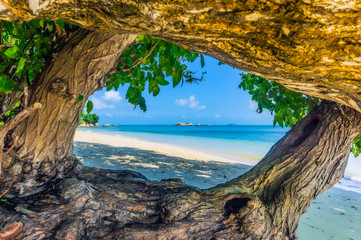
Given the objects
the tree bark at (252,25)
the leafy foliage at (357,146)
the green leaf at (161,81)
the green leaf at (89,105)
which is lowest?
the green leaf at (89,105)

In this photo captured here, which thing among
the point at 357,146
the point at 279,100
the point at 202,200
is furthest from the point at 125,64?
the point at 357,146

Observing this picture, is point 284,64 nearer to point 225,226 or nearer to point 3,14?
point 3,14

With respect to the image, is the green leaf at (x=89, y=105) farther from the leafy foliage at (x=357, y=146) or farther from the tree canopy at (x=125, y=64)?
the leafy foliage at (x=357, y=146)

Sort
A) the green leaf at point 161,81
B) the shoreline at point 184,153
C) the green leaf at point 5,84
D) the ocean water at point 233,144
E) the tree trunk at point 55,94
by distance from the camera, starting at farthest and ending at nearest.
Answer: the shoreline at point 184,153 < the ocean water at point 233,144 < the green leaf at point 161,81 < the tree trunk at point 55,94 < the green leaf at point 5,84

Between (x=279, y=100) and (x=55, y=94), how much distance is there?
3299mm

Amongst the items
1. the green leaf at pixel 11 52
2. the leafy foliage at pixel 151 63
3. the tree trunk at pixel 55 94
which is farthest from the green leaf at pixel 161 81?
the green leaf at pixel 11 52

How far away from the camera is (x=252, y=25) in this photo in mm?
816

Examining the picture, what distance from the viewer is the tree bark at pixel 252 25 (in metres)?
0.73

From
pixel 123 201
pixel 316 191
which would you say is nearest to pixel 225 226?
pixel 123 201

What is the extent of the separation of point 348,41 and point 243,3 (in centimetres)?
43

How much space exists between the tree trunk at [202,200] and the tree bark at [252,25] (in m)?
1.39

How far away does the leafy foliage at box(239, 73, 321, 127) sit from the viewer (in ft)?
10.9

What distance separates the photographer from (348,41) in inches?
30.8

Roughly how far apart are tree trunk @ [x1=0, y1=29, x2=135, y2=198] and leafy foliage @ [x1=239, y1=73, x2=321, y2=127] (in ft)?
8.49
